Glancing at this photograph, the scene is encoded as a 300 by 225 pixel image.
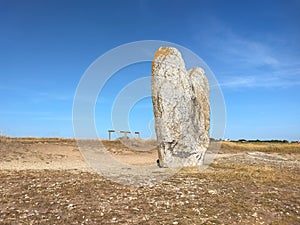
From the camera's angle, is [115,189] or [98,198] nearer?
[98,198]

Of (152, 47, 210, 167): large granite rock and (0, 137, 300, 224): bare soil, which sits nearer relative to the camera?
(0, 137, 300, 224): bare soil

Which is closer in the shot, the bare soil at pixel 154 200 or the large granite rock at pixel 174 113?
the bare soil at pixel 154 200

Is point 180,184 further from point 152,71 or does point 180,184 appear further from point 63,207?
point 152,71

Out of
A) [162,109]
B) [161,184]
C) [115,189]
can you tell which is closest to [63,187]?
[115,189]

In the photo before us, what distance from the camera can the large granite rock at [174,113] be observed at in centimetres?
1753

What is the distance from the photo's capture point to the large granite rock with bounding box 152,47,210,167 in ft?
57.5

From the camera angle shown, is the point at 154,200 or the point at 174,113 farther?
the point at 174,113

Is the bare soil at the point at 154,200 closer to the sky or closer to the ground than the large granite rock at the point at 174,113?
closer to the ground

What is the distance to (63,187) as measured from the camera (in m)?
11.7

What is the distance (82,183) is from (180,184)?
3853 mm

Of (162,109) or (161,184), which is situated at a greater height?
(162,109)

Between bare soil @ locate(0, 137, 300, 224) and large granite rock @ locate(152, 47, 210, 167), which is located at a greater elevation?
large granite rock @ locate(152, 47, 210, 167)

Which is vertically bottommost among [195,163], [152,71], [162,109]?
[195,163]

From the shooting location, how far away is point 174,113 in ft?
57.4
